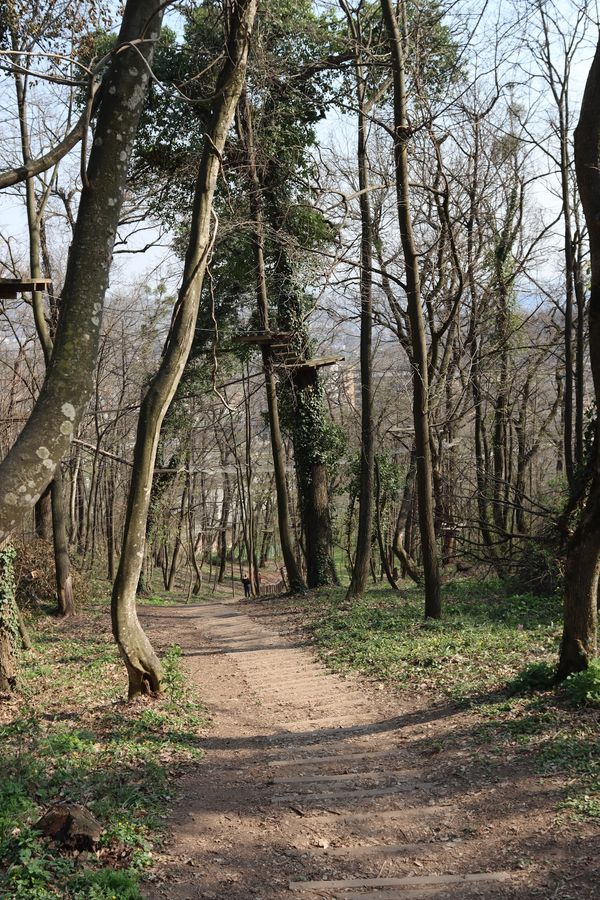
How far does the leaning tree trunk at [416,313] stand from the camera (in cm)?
1181

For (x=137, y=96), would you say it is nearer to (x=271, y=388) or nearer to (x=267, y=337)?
(x=267, y=337)

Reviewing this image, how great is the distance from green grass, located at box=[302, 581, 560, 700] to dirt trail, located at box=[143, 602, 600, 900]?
3.22 ft

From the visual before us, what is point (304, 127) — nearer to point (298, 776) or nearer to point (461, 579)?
point (461, 579)

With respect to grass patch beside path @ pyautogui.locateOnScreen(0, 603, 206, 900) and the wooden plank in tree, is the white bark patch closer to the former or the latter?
grass patch beside path @ pyautogui.locateOnScreen(0, 603, 206, 900)

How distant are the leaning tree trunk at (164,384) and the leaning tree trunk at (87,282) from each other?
2.87m

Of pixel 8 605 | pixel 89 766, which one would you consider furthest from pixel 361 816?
pixel 8 605

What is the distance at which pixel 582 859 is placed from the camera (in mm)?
4461

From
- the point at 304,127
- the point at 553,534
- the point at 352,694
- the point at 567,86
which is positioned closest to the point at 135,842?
the point at 352,694

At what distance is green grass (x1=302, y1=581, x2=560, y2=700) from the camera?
887cm

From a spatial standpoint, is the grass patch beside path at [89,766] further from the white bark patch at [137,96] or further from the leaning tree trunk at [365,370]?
the leaning tree trunk at [365,370]

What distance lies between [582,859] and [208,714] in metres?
4.70

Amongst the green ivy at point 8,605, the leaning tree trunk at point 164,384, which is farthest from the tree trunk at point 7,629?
the leaning tree trunk at point 164,384

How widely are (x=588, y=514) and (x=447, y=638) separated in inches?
163

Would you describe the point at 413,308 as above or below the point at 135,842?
above
